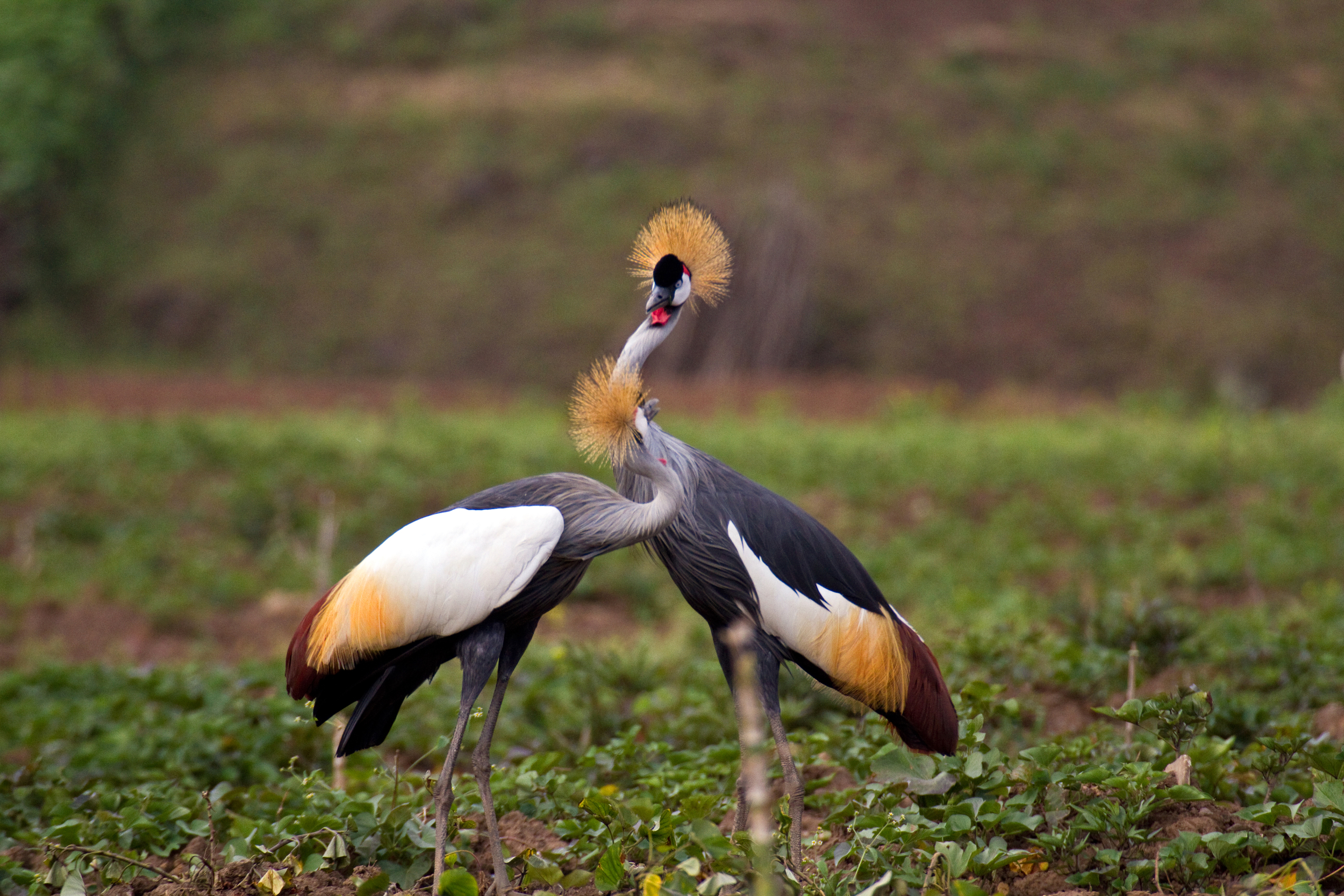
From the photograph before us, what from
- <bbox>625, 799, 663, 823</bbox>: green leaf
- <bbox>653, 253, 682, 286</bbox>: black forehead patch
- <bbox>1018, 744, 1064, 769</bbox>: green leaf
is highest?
<bbox>653, 253, 682, 286</bbox>: black forehead patch

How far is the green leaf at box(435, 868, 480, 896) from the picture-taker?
2504 millimetres

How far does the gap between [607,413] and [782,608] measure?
0.64 m

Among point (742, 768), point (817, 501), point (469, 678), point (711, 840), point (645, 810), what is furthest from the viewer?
point (817, 501)

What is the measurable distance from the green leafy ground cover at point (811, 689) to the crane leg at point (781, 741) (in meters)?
0.09

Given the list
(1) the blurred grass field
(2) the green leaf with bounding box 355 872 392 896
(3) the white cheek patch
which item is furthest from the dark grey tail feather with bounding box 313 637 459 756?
(1) the blurred grass field

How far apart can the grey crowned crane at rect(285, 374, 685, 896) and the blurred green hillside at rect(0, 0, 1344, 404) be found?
37.3 ft

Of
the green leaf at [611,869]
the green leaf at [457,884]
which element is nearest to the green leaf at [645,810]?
the green leaf at [611,869]

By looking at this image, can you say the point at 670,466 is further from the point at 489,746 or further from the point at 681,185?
the point at 681,185

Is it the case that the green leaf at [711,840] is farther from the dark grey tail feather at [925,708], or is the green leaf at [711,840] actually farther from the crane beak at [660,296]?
the crane beak at [660,296]

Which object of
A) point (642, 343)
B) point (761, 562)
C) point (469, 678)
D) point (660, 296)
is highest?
point (660, 296)

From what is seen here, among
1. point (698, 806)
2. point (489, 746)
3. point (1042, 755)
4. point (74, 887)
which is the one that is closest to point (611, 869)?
point (698, 806)

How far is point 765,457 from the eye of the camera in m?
8.73

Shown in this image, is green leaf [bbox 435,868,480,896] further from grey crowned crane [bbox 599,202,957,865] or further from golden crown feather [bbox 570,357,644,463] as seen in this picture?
golden crown feather [bbox 570,357,644,463]

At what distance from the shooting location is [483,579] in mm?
2562
